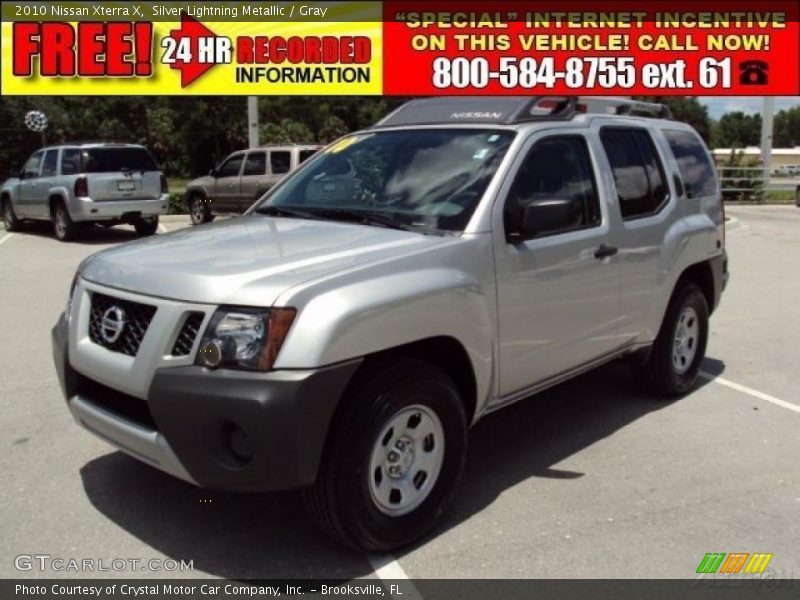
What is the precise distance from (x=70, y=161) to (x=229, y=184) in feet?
12.6

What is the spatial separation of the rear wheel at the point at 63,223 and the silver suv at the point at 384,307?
36.6 ft

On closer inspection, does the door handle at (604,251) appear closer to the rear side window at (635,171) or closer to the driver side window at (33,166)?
the rear side window at (635,171)

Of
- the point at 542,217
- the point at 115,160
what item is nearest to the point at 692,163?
the point at 542,217

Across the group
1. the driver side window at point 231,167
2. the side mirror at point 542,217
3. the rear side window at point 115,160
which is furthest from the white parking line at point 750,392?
the driver side window at point 231,167

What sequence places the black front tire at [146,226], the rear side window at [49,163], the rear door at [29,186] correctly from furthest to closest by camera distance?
the rear door at [29,186] → the black front tire at [146,226] → the rear side window at [49,163]

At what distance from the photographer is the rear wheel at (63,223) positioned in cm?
1465

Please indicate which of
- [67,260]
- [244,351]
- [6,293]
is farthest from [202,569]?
[67,260]

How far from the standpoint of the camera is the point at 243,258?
11.0 feet

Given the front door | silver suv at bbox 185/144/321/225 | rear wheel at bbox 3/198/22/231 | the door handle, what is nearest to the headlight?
the front door

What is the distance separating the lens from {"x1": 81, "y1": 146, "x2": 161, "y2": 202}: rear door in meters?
14.4

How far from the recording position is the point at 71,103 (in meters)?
42.4

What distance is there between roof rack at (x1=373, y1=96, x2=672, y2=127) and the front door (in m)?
0.20

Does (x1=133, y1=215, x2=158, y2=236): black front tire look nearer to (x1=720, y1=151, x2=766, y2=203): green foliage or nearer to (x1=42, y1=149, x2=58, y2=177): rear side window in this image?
(x1=42, y1=149, x2=58, y2=177): rear side window

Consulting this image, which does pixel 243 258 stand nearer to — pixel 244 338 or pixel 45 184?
pixel 244 338
